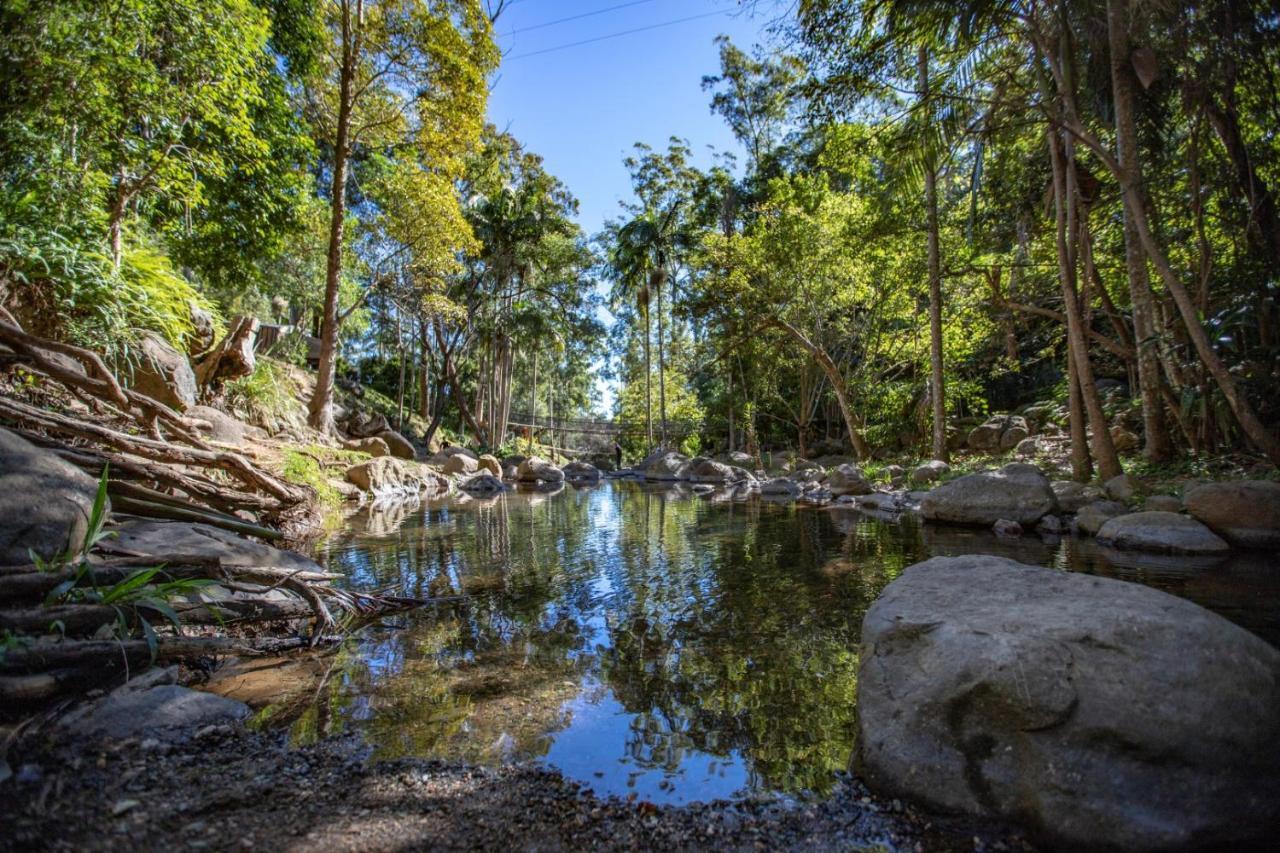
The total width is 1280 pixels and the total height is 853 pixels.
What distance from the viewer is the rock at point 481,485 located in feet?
58.2

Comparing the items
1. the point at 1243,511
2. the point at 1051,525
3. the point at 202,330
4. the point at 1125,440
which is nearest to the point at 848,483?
the point at 1125,440

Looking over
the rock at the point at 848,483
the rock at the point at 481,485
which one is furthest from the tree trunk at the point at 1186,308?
the rock at the point at 481,485

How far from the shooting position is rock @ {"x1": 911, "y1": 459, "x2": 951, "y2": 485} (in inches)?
508

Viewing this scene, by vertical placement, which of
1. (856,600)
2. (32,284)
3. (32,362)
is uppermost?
(32,284)

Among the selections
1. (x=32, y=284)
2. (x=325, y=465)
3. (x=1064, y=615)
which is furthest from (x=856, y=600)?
(x=325, y=465)

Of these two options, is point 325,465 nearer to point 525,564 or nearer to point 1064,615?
point 525,564

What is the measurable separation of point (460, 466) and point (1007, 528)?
57.5 feet

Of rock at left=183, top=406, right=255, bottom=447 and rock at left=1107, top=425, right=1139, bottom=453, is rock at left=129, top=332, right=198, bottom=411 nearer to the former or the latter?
rock at left=183, top=406, right=255, bottom=447

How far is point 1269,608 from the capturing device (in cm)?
403

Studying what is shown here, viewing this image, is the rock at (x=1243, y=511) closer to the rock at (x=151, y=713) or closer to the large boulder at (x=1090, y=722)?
the large boulder at (x=1090, y=722)

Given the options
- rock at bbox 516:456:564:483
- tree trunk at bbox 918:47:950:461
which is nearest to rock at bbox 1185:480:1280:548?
tree trunk at bbox 918:47:950:461

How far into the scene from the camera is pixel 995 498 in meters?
8.36

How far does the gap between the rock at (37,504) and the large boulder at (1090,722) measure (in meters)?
4.14

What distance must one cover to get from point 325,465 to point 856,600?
11.2m
